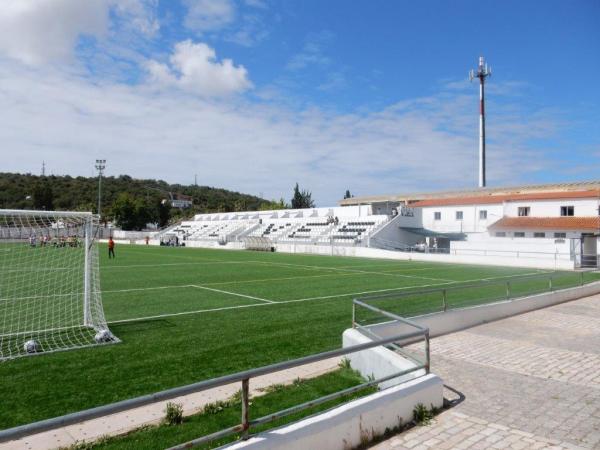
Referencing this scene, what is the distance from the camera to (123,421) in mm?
5578

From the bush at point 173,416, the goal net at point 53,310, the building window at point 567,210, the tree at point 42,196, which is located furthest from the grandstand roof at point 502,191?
the tree at point 42,196

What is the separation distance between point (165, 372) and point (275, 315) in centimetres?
521

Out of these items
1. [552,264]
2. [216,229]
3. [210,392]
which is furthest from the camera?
[216,229]

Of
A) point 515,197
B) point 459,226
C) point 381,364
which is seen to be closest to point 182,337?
point 381,364


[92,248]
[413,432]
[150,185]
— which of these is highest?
[150,185]

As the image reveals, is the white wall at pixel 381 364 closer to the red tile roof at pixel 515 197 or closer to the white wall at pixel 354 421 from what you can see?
the white wall at pixel 354 421

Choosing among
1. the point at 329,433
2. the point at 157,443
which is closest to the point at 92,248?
the point at 157,443

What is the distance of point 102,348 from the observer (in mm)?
8672

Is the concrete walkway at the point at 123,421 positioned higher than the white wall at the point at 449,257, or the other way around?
the white wall at the point at 449,257

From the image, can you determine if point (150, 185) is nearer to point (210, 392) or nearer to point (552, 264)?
point (552, 264)

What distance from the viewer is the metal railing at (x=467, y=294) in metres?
11.0

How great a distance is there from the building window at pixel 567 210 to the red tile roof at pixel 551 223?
3.97ft

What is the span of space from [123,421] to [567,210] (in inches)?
1789

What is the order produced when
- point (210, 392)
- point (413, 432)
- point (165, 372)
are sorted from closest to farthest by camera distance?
point (413, 432) → point (210, 392) → point (165, 372)
